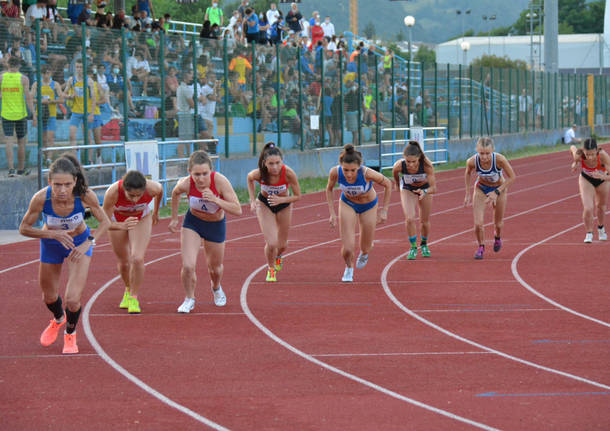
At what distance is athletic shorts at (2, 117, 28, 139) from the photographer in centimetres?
1823

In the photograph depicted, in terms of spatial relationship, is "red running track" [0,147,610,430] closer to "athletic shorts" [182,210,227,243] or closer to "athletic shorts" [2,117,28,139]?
"athletic shorts" [182,210,227,243]

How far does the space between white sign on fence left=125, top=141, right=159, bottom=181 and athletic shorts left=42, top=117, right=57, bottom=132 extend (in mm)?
1955

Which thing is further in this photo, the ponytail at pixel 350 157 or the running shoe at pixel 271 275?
the running shoe at pixel 271 275

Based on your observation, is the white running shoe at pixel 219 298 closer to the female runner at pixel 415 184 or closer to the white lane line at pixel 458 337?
the white lane line at pixel 458 337

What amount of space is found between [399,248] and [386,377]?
8.60m

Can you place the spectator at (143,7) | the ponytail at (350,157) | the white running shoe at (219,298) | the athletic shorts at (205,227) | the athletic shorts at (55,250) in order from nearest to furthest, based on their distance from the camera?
the athletic shorts at (55,250) < the athletic shorts at (205,227) < the white running shoe at (219,298) < the ponytail at (350,157) < the spectator at (143,7)

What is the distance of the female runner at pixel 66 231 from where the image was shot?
8930 millimetres

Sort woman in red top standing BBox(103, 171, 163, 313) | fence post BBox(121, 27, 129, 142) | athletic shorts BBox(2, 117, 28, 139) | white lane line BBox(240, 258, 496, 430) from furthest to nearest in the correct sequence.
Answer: fence post BBox(121, 27, 129, 142)
athletic shorts BBox(2, 117, 28, 139)
woman in red top standing BBox(103, 171, 163, 313)
white lane line BBox(240, 258, 496, 430)

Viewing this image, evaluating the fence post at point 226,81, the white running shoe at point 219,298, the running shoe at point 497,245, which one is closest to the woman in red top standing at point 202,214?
the white running shoe at point 219,298

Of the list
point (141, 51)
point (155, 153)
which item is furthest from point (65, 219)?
point (141, 51)

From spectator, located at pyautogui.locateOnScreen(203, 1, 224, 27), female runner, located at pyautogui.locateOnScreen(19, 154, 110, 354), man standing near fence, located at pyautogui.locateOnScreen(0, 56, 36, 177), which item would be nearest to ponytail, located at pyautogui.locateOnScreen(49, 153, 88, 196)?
female runner, located at pyautogui.locateOnScreen(19, 154, 110, 354)

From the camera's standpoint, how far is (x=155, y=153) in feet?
71.7

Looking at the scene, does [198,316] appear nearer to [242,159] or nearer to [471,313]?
[471,313]

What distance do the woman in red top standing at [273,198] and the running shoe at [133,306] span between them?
219 centimetres
